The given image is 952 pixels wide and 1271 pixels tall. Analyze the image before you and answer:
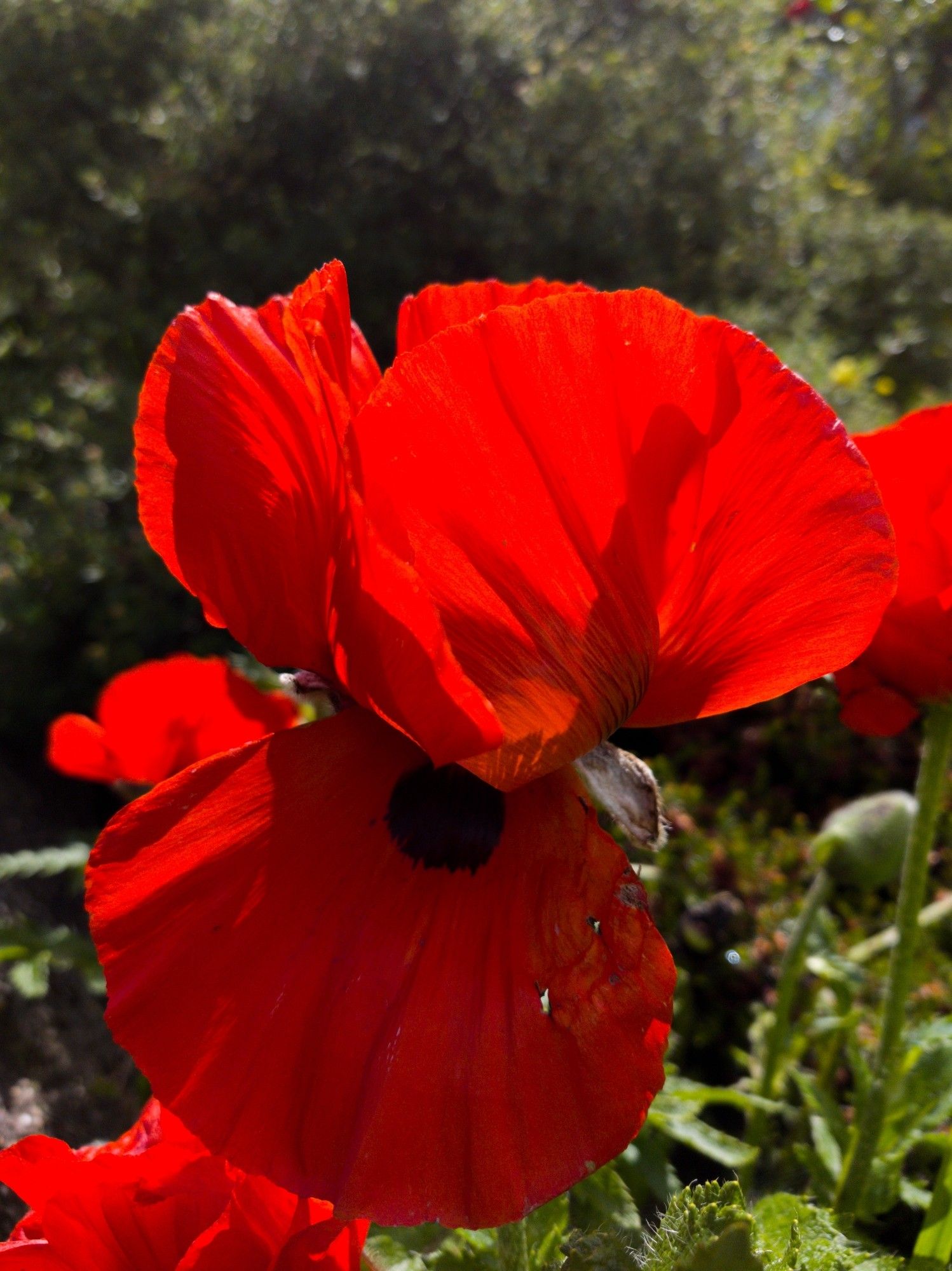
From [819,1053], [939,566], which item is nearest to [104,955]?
[939,566]

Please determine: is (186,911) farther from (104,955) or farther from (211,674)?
(211,674)

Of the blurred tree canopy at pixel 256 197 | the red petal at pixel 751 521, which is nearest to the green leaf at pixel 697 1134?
the red petal at pixel 751 521

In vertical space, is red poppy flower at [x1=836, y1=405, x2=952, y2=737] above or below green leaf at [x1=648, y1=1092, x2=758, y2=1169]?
above

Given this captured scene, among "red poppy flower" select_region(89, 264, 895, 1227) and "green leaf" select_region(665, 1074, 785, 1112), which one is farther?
"green leaf" select_region(665, 1074, 785, 1112)

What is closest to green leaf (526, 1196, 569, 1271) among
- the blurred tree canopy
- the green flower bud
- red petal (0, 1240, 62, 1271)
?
red petal (0, 1240, 62, 1271)

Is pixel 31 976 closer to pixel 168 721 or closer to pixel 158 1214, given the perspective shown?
pixel 168 721

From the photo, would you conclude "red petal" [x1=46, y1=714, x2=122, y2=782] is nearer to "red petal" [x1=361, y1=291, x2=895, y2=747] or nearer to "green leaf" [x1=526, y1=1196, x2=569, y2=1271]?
"green leaf" [x1=526, y1=1196, x2=569, y2=1271]
